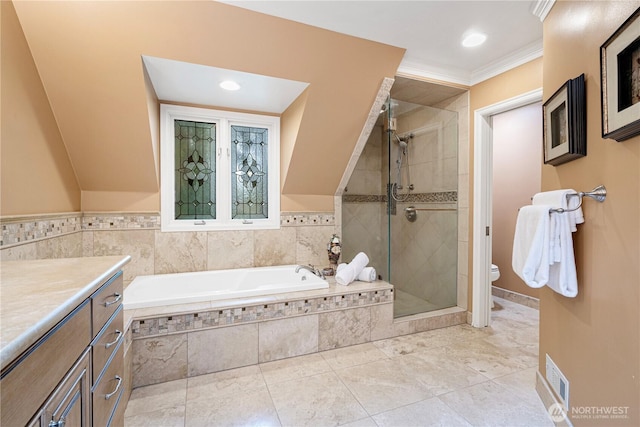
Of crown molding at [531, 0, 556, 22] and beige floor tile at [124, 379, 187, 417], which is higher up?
crown molding at [531, 0, 556, 22]

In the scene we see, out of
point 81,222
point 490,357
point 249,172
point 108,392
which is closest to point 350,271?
point 490,357

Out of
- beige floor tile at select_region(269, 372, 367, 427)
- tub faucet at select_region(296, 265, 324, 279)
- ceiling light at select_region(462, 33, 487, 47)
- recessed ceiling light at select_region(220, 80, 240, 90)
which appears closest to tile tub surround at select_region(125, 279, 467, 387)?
tub faucet at select_region(296, 265, 324, 279)

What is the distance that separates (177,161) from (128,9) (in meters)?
1.35

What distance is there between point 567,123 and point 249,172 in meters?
2.58

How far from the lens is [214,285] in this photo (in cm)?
279

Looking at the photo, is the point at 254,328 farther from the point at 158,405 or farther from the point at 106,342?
the point at 106,342

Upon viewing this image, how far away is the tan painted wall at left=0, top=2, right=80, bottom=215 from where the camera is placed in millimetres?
1503

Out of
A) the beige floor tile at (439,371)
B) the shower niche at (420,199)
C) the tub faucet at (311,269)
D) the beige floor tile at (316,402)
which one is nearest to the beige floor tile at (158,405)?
the beige floor tile at (316,402)

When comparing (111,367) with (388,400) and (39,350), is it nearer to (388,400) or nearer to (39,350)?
(39,350)

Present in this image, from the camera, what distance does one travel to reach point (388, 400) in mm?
1760

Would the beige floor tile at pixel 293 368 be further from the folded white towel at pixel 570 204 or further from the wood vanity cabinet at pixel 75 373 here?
the folded white towel at pixel 570 204

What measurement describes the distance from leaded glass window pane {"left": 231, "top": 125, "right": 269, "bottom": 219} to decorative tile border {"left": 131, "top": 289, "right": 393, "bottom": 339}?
1209mm

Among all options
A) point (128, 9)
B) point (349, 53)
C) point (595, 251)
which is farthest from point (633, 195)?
point (128, 9)

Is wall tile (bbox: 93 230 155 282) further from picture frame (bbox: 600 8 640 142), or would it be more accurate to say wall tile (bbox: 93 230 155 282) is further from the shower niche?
picture frame (bbox: 600 8 640 142)
